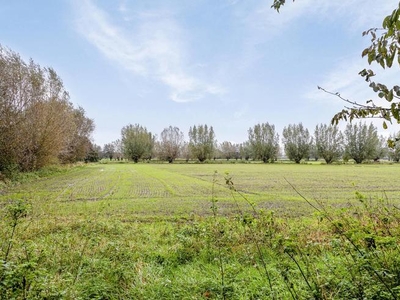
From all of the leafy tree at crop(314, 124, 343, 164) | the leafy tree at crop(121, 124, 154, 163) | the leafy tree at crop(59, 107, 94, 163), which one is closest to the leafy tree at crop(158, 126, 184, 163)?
the leafy tree at crop(121, 124, 154, 163)

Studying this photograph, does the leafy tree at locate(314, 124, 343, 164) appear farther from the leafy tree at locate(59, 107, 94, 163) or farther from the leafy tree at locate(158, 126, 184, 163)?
the leafy tree at locate(59, 107, 94, 163)

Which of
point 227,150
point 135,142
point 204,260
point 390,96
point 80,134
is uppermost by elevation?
point 135,142

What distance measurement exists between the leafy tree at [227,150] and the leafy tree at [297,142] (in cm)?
3273

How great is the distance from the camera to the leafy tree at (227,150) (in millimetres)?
99231

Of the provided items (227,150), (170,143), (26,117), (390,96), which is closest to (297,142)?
(227,150)

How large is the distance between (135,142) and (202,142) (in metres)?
21.3

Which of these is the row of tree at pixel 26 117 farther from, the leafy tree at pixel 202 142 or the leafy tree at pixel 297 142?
the leafy tree at pixel 297 142

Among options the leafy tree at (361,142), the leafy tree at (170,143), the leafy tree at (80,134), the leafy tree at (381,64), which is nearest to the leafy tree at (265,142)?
the leafy tree at (361,142)

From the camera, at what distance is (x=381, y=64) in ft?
4.68

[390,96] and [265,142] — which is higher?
[265,142]

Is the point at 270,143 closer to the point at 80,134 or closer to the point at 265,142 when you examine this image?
the point at 265,142

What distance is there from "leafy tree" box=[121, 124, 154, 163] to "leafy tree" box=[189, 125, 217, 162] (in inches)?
582

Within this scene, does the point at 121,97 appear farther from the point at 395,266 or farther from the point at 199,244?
the point at 395,266

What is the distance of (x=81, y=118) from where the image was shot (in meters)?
41.7
